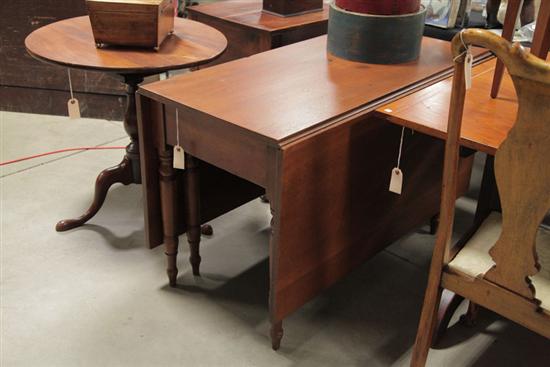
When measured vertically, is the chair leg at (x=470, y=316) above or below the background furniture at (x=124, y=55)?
below

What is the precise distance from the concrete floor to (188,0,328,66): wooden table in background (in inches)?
25.4

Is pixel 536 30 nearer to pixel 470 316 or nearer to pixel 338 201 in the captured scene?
pixel 338 201

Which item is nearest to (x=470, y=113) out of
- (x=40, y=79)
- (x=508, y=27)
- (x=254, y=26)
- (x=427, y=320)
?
(x=508, y=27)

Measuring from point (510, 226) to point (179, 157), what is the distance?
0.87 metres

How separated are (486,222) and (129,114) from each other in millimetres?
1266

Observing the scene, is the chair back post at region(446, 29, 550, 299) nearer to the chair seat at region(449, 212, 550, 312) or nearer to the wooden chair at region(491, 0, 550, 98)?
the chair seat at region(449, 212, 550, 312)

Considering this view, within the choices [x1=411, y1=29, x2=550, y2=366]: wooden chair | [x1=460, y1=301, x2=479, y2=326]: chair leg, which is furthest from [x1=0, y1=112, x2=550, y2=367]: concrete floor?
[x1=411, y1=29, x2=550, y2=366]: wooden chair

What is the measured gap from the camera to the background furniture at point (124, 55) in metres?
1.83

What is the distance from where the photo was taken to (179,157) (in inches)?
65.5

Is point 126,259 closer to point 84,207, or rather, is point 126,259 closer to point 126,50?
point 84,207

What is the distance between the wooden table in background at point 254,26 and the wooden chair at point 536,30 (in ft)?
3.27

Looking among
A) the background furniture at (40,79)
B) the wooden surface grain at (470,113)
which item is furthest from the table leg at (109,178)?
the wooden surface grain at (470,113)

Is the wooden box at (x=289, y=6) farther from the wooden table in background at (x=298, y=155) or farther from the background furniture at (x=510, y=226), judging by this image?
the background furniture at (x=510, y=226)

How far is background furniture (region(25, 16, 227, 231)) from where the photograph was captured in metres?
1.83
